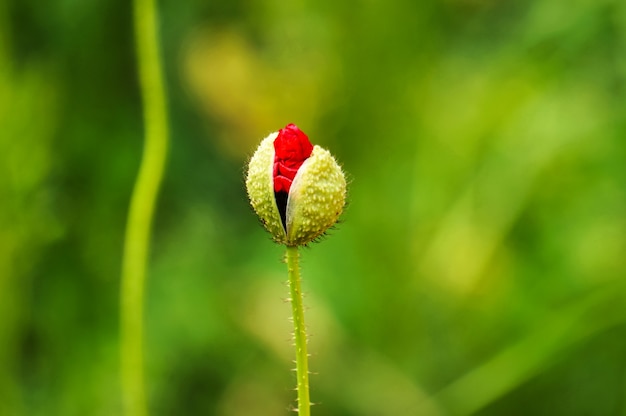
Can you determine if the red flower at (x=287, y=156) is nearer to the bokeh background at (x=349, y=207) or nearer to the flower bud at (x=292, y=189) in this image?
the flower bud at (x=292, y=189)

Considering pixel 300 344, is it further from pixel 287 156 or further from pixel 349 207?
pixel 349 207

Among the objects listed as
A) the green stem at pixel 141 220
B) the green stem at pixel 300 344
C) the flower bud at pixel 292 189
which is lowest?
the green stem at pixel 300 344

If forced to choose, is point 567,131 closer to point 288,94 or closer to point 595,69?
point 595,69

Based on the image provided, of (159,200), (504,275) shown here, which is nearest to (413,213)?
(504,275)

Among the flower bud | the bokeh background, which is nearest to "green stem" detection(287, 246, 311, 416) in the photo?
the flower bud

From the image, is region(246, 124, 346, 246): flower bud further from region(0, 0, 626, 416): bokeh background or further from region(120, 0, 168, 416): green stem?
region(0, 0, 626, 416): bokeh background

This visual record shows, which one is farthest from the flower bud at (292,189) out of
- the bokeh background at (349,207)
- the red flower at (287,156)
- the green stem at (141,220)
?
the bokeh background at (349,207)

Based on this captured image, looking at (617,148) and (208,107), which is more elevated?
(208,107)
